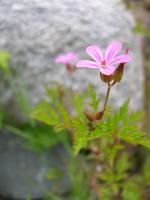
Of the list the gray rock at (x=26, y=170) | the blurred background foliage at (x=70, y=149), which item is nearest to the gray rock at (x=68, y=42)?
the blurred background foliage at (x=70, y=149)

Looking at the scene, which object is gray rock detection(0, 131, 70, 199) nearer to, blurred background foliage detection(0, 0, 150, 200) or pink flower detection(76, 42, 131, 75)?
blurred background foliage detection(0, 0, 150, 200)

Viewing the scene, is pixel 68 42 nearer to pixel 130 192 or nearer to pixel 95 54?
pixel 130 192

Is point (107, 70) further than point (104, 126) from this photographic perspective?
No

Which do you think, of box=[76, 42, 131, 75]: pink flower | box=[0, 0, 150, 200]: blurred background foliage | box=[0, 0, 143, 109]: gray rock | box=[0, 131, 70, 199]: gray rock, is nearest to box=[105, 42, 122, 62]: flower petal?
box=[76, 42, 131, 75]: pink flower

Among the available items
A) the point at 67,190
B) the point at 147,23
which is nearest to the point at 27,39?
the point at 67,190

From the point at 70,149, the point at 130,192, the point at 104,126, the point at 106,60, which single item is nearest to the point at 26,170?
the point at 70,149
